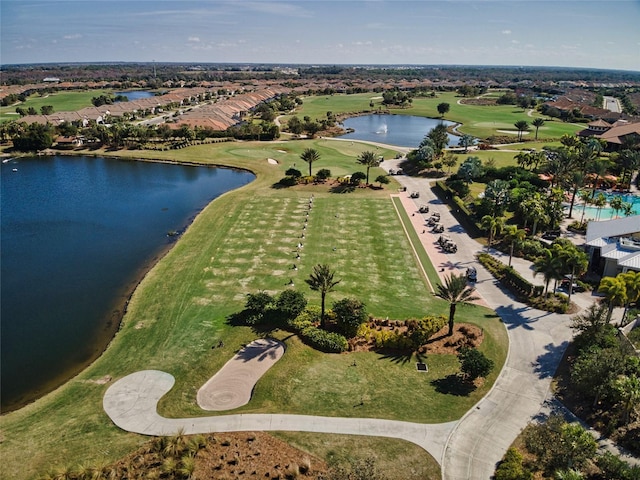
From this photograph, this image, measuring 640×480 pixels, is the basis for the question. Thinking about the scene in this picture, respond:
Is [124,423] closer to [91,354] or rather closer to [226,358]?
[226,358]

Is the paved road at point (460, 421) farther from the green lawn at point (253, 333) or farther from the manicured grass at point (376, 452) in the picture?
the green lawn at point (253, 333)

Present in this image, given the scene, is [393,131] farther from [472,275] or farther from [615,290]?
[615,290]

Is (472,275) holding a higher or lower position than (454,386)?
higher

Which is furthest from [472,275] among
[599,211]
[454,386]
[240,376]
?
[599,211]

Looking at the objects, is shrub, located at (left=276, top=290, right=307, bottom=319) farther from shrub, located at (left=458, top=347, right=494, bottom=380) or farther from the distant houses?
the distant houses

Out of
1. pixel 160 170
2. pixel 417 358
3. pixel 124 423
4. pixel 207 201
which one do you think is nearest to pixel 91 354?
pixel 124 423
